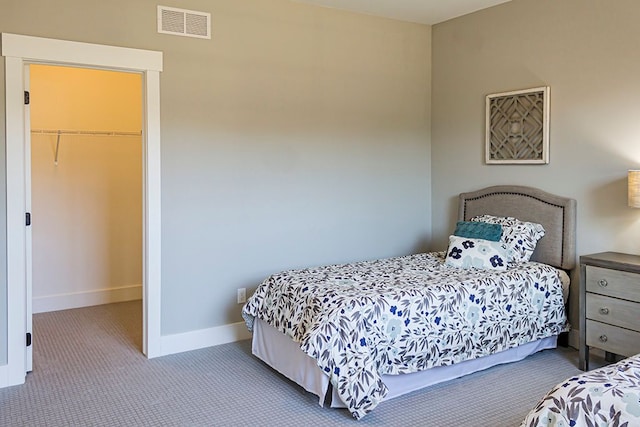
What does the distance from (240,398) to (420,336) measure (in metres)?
1.13

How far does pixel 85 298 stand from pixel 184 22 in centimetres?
296

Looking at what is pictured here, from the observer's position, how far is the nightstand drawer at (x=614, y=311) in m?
3.18

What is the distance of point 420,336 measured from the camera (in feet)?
10.1

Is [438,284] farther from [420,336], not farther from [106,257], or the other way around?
[106,257]

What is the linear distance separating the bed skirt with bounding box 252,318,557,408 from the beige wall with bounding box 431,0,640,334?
0.72m

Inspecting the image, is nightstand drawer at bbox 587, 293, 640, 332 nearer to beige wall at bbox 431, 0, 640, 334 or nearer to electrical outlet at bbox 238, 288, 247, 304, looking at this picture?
beige wall at bbox 431, 0, 640, 334

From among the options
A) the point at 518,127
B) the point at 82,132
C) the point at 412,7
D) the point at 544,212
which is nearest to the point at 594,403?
the point at 544,212

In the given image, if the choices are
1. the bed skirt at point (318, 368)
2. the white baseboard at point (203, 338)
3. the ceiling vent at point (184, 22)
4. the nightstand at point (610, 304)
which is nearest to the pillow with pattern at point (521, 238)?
the nightstand at point (610, 304)

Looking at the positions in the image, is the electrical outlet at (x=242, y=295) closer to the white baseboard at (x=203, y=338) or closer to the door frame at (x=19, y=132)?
the white baseboard at (x=203, y=338)

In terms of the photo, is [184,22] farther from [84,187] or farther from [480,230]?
[480,230]

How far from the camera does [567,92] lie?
3.93 metres

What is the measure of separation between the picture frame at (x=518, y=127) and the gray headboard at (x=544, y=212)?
26cm

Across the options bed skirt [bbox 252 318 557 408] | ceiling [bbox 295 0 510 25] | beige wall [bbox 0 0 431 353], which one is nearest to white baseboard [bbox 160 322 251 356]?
beige wall [bbox 0 0 431 353]

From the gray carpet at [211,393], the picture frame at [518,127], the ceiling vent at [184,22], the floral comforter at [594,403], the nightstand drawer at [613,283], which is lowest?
the gray carpet at [211,393]
